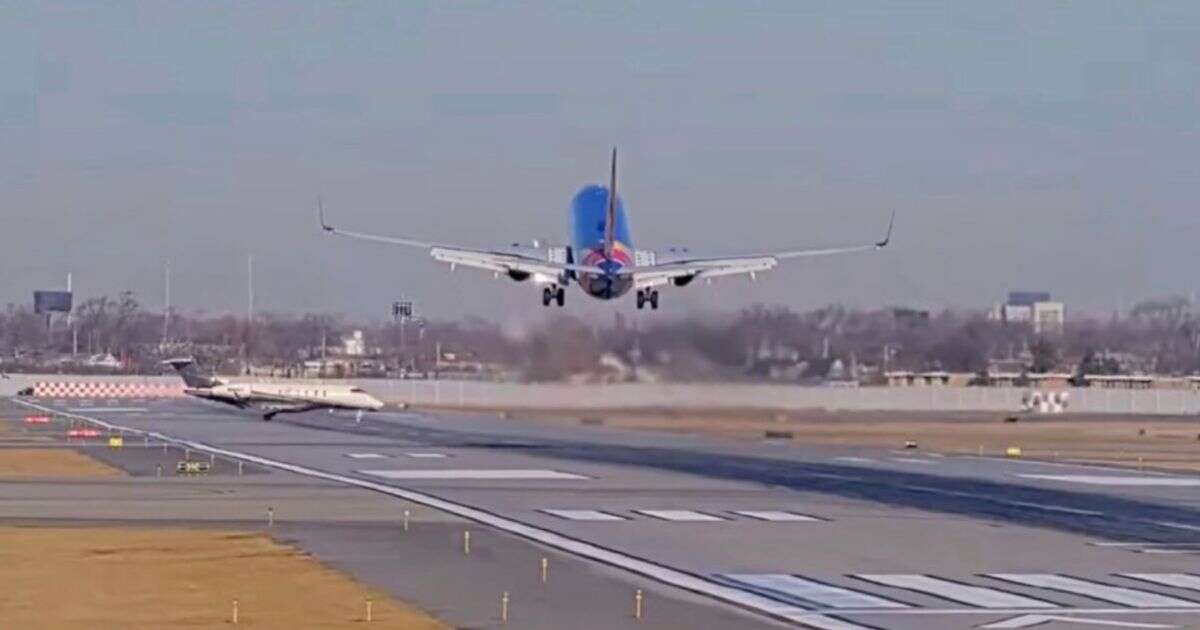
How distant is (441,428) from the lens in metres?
110

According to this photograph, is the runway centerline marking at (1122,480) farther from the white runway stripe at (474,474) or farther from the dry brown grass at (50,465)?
the dry brown grass at (50,465)

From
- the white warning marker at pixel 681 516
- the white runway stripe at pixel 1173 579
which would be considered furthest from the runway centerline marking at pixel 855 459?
the white runway stripe at pixel 1173 579

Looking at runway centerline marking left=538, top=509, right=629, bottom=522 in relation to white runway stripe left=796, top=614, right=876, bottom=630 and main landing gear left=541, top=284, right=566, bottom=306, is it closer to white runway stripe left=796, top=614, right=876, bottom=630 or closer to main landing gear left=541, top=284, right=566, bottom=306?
white runway stripe left=796, top=614, right=876, bottom=630

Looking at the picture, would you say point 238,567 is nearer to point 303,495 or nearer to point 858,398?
point 303,495

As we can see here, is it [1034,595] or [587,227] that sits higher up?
[587,227]

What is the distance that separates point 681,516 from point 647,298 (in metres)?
32.4

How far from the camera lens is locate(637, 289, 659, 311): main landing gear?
8219 centimetres

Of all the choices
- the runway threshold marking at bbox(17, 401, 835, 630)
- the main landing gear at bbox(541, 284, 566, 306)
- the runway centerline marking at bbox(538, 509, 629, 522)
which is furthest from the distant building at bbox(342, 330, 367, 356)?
the runway centerline marking at bbox(538, 509, 629, 522)

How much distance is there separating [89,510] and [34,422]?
2452 inches

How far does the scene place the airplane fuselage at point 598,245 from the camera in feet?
280

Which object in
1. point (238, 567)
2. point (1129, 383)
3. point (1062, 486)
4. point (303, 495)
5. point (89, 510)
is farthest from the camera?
point (1129, 383)

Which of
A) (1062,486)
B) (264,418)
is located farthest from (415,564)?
(264,418)

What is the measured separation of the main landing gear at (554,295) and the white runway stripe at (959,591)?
157 feet

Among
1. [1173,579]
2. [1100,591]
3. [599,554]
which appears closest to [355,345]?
[599,554]
